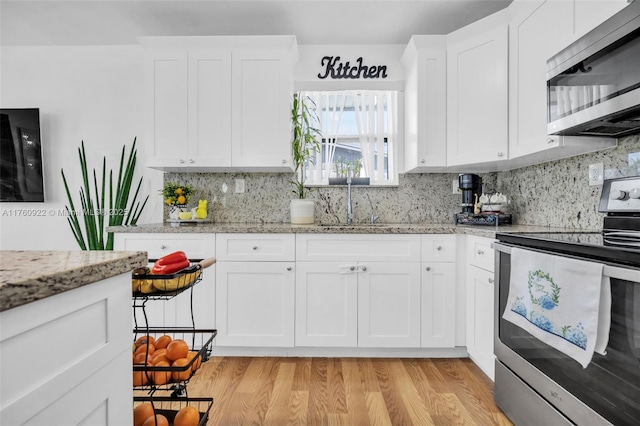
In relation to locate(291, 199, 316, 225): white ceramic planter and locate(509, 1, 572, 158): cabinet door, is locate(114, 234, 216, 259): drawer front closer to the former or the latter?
locate(291, 199, 316, 225): white ceramic planter

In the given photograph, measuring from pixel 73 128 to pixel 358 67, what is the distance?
100 inches

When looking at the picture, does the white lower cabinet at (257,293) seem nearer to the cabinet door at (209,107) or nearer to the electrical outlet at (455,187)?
the cabinet door at (209,107)

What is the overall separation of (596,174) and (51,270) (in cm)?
242

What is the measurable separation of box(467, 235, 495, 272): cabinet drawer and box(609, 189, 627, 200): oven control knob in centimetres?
59

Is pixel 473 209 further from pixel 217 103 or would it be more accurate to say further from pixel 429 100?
pixel 217 103

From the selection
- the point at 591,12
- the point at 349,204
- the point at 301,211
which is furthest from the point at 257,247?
the point at 591,12

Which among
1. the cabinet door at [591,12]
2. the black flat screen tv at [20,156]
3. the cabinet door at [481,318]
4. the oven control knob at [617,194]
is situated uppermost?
the cabinet door at [591,12]

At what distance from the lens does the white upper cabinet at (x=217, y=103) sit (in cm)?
267

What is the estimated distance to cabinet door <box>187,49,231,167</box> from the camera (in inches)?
105

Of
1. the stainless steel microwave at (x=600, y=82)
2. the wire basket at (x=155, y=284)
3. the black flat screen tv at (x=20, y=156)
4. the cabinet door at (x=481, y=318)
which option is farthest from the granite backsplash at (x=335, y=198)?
the wire basket at (x=155, y=284)

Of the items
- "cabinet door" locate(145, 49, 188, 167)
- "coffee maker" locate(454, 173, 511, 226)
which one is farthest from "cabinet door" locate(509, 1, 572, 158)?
"cabinet door" locate(145, 49, 188, 167)

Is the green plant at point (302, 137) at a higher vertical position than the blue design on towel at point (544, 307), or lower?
higher

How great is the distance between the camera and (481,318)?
2.18 m

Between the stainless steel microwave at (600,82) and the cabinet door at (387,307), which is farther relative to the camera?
the cabinet door at (387,307)
